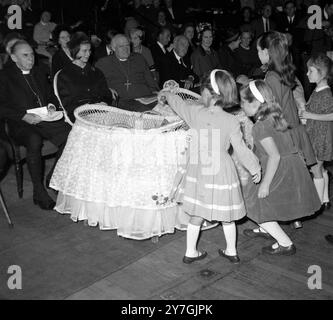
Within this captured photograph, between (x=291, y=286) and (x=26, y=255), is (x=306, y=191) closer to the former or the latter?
(x=291, y=286)

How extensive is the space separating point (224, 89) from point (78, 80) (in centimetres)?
199

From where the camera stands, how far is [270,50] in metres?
3.33

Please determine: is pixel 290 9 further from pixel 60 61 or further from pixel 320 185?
pixel 320 185

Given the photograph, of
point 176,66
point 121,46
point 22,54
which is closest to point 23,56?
point 22,54

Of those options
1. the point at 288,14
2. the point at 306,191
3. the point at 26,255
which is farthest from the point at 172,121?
the point at 288,14

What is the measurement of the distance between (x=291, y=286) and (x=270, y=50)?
171 cm

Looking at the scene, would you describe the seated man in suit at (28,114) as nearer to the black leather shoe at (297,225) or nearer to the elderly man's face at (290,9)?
the black leather shoe at (297,225)

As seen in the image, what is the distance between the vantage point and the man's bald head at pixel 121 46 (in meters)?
4.81

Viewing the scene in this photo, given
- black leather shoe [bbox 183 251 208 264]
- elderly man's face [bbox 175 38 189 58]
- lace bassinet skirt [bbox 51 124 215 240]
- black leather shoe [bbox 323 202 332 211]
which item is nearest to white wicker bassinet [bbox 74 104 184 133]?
lace bassinet skirt [bbox 51 124 215 240]

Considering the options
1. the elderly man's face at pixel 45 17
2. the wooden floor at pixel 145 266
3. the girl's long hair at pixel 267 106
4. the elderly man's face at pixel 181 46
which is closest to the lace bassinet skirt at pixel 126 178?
the wooden floor at pixel 145 266

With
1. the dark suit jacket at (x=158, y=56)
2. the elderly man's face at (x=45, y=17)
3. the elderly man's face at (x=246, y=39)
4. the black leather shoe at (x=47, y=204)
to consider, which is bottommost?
the black leather shoe at (x=47, y=204)

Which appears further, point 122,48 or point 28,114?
point 122,48

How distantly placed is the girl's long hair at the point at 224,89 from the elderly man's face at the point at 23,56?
2.16 m

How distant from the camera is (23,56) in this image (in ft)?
13.6
